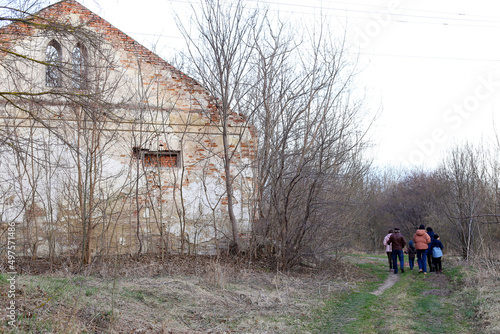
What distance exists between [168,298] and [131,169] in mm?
6169

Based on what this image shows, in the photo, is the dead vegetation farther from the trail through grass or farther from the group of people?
the group of people

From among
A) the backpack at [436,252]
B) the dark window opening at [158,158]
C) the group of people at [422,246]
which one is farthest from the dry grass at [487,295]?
the dark window opening at [158,158]

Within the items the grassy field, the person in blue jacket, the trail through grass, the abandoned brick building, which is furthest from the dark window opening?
the person in blue jacket

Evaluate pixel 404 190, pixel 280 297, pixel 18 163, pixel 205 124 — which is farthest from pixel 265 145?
pixel 404 190

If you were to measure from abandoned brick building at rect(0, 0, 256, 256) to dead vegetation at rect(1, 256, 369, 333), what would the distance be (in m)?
1.15

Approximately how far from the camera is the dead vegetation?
20.8ft

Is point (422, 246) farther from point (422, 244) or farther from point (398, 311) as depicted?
point (398, 311)

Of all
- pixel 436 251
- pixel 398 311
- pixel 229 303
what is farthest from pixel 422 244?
pixel 229 303

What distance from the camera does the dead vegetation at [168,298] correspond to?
6.34 metres

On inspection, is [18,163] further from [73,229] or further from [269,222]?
[269,222]

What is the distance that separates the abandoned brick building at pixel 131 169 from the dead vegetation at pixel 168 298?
1154mm

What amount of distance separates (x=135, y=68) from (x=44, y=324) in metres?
10.2

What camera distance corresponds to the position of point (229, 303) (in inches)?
337

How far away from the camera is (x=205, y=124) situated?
1466 cm
